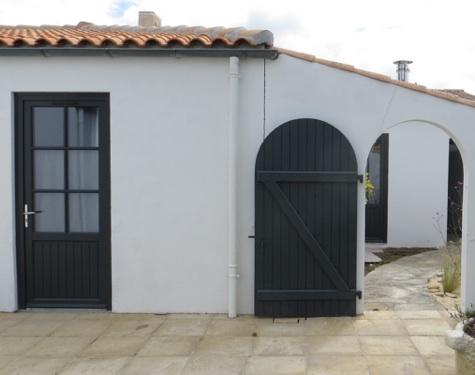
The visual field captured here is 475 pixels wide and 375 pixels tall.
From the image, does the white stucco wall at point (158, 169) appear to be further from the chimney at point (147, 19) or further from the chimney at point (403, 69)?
the chimney at point (403, 69)

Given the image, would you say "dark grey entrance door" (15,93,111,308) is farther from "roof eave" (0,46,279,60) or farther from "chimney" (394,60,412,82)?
"chimney" (394,60,412,82)

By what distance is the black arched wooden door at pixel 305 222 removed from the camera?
17.6 ft

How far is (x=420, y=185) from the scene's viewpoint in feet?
34.3


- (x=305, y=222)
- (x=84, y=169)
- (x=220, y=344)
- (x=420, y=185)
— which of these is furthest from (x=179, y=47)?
(x=420, y=185)

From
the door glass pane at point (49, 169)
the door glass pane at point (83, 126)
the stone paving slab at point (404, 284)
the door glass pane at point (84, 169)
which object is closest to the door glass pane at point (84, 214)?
the door glass pane at point (84, 169)

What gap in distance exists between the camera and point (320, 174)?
211 inches

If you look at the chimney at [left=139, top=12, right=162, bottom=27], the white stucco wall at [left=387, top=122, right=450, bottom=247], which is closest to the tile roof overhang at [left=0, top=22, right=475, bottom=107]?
the chimney at [left=139, top=12, right=162, bottom=27]

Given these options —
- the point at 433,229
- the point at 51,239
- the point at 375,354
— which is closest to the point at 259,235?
the point at 375,354

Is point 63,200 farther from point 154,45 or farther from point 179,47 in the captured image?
point 179,47

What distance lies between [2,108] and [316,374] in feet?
14.9

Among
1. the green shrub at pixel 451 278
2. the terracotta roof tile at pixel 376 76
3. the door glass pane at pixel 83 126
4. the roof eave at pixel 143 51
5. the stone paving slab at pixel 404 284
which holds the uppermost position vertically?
the roof eave at pixel 143 51

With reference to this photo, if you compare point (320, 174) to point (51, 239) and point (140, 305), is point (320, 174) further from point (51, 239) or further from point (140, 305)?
point (51, 239)

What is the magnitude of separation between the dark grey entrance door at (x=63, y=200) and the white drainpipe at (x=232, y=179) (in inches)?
57.5

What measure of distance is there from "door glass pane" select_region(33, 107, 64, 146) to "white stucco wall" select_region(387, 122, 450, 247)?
7349 millimetres
